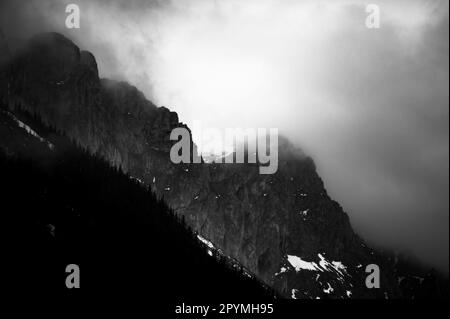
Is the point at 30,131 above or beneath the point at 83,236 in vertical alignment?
above

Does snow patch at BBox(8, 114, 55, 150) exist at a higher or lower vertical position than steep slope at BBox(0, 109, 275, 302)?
higher

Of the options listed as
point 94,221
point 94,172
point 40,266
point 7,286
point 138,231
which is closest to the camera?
point 7,286

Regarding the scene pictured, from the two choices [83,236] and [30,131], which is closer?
[83,236]

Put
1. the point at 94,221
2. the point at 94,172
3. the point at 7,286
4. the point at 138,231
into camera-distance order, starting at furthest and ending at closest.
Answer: the point at 94,172, the point at 138,231, the point at 94,221, the point at 7,286

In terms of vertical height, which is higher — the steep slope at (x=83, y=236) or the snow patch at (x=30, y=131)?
the snow patch at (x=30, y=131)

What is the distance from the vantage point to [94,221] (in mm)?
157125

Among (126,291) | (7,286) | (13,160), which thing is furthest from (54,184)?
(7,286)

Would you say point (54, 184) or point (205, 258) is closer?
point (54, 184)

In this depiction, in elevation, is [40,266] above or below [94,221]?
below

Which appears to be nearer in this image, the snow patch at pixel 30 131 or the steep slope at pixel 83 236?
the steep slope at pixel 83 236

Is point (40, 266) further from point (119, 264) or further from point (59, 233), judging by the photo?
point (119, 264)
